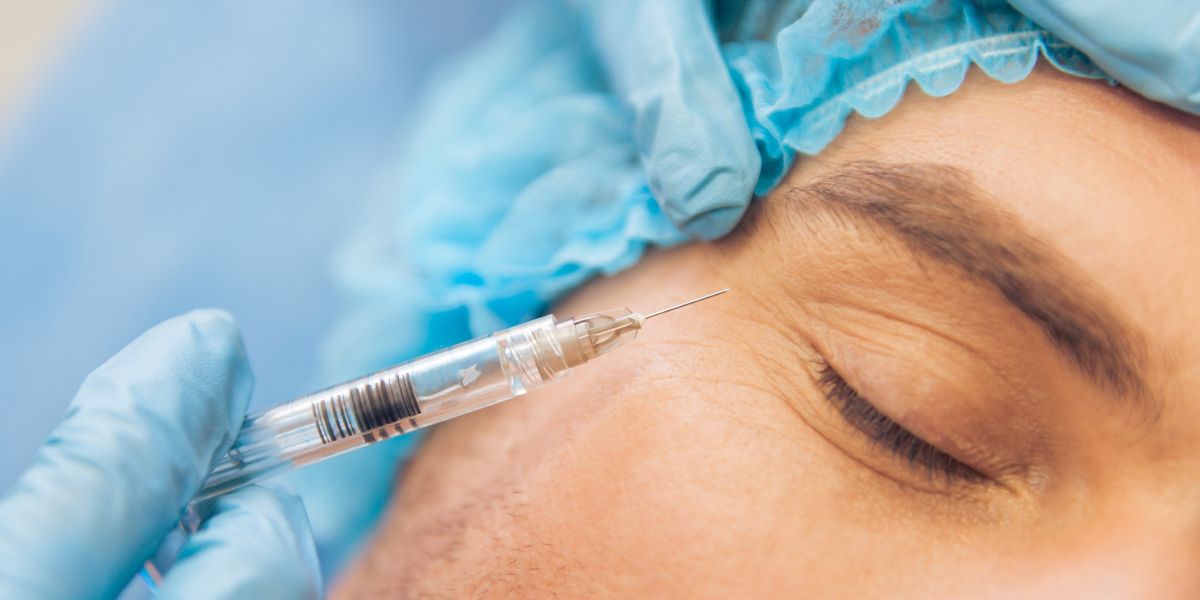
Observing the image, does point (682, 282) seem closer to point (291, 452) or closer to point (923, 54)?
point (923, 54)

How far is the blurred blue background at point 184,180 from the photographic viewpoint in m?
1.24

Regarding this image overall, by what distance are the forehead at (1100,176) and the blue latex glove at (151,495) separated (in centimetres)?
69

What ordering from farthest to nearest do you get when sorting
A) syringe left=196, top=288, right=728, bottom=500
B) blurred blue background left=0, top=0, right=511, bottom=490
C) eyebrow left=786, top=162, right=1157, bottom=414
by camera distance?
blurred blue background left=0, top=0, right=511, bottom=490
syringe left=196, top=288, right=728, bottom=500
eyebrow left=786, top=162, right=1157, bottom=414

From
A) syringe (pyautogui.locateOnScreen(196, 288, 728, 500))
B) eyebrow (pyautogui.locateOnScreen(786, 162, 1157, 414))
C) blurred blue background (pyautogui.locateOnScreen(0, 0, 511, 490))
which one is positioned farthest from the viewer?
blurred blue background (pyautogui.locateOnScreen(0, 0, 511, 490))

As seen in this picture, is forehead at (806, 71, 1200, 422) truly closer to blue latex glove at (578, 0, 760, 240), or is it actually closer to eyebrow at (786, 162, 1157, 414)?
eyebrow at (786, 162, 1157, 414)

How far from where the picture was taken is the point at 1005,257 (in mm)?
695

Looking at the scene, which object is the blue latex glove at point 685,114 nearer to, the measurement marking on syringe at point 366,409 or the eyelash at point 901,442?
the eyelash at point 901,442

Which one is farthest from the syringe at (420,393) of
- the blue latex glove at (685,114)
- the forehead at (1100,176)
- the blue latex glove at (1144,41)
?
the blue latex glove at (1144,41)

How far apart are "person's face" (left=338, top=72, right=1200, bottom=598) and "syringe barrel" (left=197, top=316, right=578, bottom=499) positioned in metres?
0.09

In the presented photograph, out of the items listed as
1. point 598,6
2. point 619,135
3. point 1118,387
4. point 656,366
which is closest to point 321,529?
point 656,366

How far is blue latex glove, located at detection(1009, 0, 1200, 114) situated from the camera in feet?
2.33

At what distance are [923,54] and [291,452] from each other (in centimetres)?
76

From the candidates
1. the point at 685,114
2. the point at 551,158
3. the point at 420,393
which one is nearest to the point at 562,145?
the point at 551,158

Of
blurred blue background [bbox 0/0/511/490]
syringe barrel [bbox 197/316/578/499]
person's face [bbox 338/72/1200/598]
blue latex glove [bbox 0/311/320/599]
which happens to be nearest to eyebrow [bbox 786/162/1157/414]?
person's face [bbox 338/72/1200/598]
